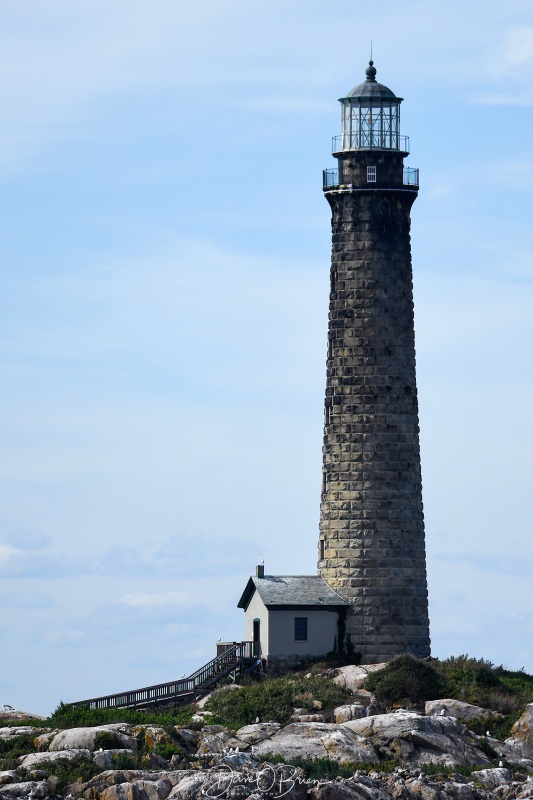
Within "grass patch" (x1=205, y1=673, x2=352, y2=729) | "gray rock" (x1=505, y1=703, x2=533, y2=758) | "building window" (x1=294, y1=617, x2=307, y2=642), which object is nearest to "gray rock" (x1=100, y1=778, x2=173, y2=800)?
"grass patch" (x1=205, y1=673, x2=352, y2=729)

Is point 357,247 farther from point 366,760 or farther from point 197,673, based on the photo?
point 366,760

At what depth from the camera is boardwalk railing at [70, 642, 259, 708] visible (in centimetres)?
6619

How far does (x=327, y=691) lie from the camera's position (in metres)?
65.6

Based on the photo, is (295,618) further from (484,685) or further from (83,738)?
(83,738)

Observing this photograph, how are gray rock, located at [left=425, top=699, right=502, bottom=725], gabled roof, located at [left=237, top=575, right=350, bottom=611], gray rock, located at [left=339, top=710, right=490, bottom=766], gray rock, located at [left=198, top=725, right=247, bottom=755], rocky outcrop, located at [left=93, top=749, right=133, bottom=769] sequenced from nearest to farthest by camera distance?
rocky outcrop, located at [left=93, top=749, right=133, bottom=769] < gray rock, located at [left=198, top=725, right=247, bottom=755] < gray rock, located at [left=339, top=710, right=490, bottom=766] < gray rock, located at [left=425, top=699, right=502, bottom=725] < gabled roof, located at [left=237, top=575, right=350, bottom=611]

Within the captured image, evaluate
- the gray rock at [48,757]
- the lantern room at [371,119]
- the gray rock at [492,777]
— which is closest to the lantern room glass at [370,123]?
the lantern room at [371,119]

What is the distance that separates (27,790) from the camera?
2142 inches

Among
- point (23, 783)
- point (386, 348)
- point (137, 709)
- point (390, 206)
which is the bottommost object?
point (23, 783)

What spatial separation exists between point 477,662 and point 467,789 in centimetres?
1280

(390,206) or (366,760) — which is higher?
(390,206)

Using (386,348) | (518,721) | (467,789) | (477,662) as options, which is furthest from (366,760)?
(386,348)

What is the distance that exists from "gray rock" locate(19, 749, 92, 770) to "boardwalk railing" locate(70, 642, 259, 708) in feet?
24.9

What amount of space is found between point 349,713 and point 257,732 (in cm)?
371

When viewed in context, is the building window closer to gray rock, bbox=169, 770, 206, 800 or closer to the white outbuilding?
the white outbuilding
